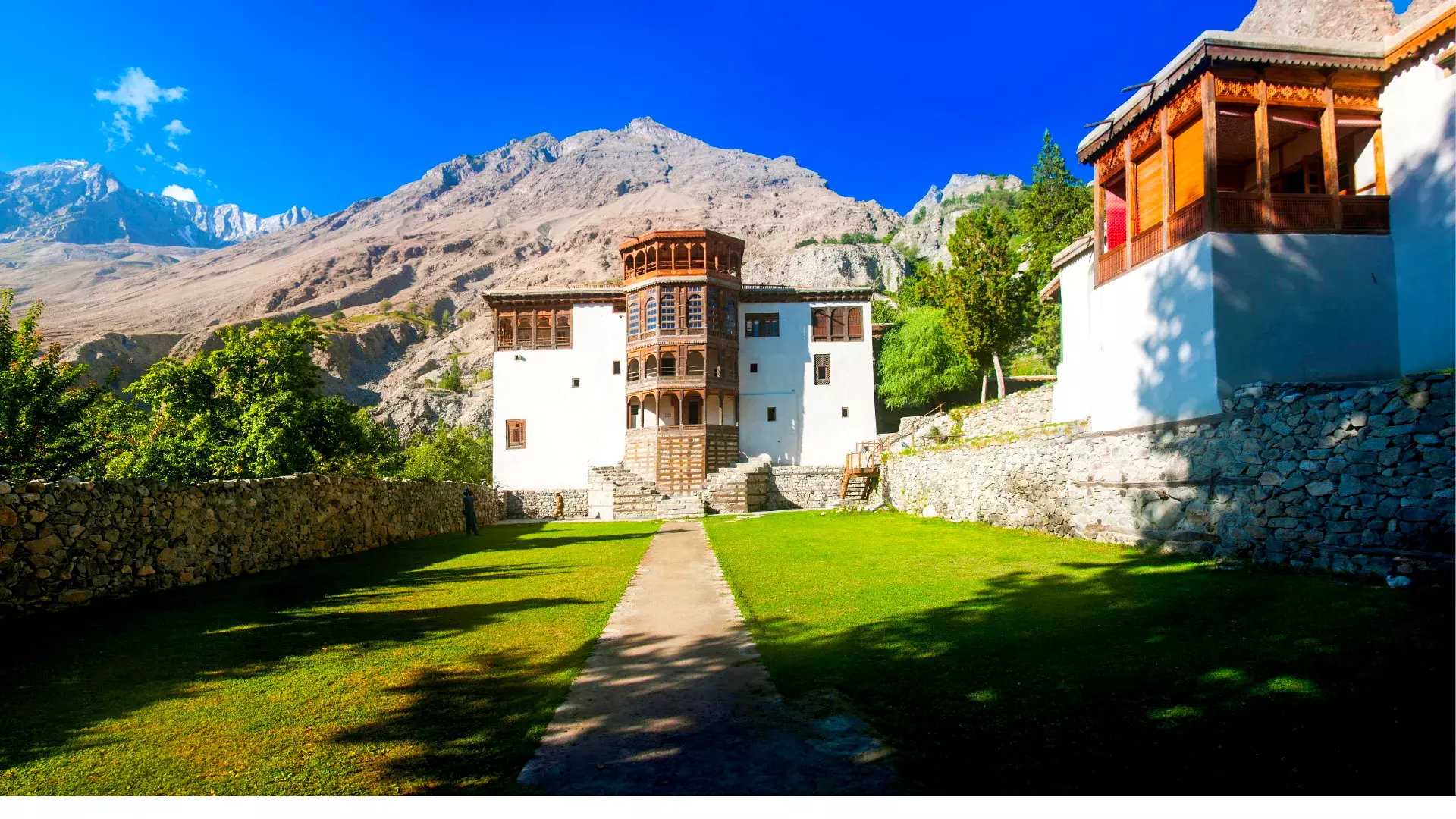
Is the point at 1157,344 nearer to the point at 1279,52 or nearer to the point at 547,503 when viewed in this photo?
the point at 1279,52

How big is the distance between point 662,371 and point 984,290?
15600 millimetres

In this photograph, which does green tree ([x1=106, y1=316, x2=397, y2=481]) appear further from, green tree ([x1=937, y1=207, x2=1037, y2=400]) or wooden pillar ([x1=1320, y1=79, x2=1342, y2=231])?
green tree ([x1=937, y1=207, x2=1037, y2=400])

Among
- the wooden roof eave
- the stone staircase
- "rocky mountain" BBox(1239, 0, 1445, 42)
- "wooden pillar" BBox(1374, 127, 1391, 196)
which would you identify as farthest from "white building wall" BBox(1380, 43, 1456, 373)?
the stone staircase

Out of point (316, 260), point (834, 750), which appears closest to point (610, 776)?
point (834, 750)

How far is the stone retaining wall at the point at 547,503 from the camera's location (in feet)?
118

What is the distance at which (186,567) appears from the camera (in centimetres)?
987

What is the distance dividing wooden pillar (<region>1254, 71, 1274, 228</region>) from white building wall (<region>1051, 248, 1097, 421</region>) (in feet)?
20.5

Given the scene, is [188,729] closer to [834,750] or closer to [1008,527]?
[834,750]

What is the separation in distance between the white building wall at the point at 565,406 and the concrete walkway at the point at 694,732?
30730 mm

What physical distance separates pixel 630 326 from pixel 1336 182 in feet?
96.1

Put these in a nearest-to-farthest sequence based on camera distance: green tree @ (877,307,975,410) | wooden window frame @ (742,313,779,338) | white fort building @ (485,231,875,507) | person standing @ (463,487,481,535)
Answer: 1. person standing @ (463,487,481,535)
2. white fort building @ (485,231,875,507)
3. wooden window frame @ (742,313,779,338)
4. green tree @ (877,307,975,410)

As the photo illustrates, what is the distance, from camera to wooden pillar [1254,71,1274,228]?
11.2 meters

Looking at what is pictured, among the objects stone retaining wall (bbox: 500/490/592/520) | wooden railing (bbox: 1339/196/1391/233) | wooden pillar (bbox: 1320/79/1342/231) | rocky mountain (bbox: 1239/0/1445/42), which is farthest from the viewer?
stone retaining wall (bbox: 500/490/592/520)

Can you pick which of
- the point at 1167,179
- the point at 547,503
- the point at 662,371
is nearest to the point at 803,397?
the point at 662,371
